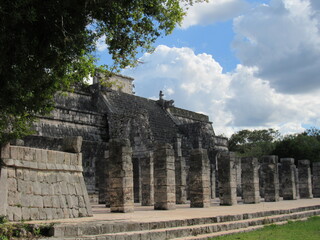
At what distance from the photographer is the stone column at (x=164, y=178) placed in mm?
14867

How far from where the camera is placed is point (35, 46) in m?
8.79

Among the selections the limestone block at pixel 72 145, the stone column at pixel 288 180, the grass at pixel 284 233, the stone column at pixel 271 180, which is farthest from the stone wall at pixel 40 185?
the stone column at pixel 288 180

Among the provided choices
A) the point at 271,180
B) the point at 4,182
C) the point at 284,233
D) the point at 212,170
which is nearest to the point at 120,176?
the point at 4,182

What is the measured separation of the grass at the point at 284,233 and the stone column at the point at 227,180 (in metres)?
6.25

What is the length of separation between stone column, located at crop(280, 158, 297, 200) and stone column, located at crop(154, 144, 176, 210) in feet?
34.6

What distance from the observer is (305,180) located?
84.9 feet

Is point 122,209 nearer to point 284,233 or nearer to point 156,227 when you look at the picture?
point 156,227

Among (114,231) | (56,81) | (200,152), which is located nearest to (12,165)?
(56,81)

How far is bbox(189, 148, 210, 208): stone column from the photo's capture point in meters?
16.5

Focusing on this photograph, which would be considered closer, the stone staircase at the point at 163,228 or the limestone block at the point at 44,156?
the stone staircase at the point at 163,228

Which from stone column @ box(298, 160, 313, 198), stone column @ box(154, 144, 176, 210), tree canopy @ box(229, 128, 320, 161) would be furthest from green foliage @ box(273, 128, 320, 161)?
stone column @ box(154, 144, 176, 210)

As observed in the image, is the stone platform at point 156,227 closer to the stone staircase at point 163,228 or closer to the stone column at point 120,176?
the stone staircase at point 163,228

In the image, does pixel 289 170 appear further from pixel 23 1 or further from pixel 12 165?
pixel 23 1

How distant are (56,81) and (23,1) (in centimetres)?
275
